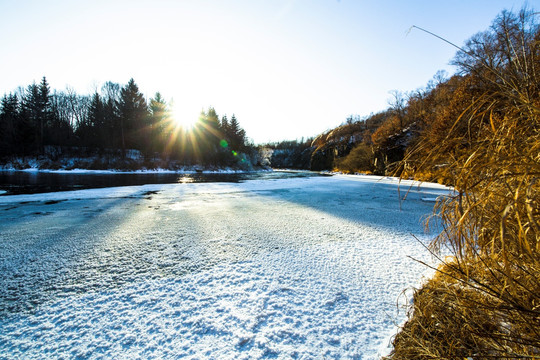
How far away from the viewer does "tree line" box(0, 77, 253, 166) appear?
2952 cm

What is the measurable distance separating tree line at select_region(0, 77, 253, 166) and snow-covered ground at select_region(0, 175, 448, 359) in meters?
A: 34.8

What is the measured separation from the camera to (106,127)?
33.0 m

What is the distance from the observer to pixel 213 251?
2672 mm

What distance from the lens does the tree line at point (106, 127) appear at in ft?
96.8

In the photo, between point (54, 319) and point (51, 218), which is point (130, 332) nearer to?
point (54, 319)

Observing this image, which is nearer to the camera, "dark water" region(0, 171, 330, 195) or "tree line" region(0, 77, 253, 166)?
"dark water" region(0, 171, 330, 195)

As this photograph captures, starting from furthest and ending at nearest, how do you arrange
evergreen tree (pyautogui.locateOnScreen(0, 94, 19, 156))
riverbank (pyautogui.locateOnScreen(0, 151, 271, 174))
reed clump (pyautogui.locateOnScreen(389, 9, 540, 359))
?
evergreen tree (pyautogui.locateOnScreen(0, 94, 19, 156)) < riverbank (pyautogui.locateOnScreen(0, 151, 271, 174)) < reed clump (pyautogui.locateOnScreen(389, 9, 540, 359))

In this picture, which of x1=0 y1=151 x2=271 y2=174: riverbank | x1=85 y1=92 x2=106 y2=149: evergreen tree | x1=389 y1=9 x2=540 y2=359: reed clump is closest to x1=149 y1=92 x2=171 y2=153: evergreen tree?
x1=0 y1=151 x2=271 y2=174: riverbank

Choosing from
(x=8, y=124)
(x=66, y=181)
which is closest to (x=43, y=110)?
(x=8, y=124)

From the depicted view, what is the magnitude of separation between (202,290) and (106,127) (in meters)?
40.2

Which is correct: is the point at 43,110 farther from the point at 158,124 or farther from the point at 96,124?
the point at 158,124

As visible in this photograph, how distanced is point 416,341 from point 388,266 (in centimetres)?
118

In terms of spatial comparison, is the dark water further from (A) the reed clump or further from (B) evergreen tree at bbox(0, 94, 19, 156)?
(B) evergreen tree at bbox(0, 94, 19, 156)

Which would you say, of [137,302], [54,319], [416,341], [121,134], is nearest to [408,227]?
[416,341]
